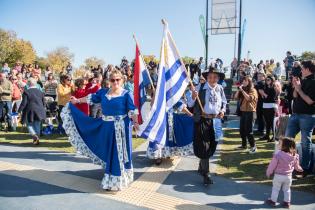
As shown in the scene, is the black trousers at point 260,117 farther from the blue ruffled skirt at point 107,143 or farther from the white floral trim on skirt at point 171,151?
the blue ruffled skirt at point 107,143

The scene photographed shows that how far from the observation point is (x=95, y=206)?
199 inches

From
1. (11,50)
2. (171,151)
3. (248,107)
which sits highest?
(11,50)

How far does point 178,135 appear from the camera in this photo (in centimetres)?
737

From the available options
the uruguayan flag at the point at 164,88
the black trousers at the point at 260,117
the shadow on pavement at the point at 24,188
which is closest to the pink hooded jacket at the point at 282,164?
the uruguayan flag at the point at 164,88

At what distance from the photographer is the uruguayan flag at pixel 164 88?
609 centimetres

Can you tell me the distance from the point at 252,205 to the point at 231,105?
455 inches

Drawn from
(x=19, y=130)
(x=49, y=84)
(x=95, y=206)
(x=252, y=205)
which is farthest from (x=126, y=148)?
(x=49, y=84)

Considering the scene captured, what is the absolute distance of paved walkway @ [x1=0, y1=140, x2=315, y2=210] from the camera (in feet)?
17.0

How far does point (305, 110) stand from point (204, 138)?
7.00ft

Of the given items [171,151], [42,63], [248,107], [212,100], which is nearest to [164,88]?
[212,100]

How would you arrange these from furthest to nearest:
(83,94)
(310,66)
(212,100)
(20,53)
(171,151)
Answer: (20,53)
(83,94)
(171,151)
(310,66)
(212,100)

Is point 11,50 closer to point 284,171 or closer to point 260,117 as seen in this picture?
point 260,117

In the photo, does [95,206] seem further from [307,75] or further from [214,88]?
[307,75]

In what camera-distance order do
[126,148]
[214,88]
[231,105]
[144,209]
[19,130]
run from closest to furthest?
[144,209] → [126,148] → [214,88] → [19,130] → [231,105]
